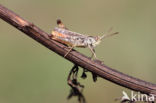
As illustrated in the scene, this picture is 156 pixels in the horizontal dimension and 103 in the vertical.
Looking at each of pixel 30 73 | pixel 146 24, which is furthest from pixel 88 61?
pixel 146 24

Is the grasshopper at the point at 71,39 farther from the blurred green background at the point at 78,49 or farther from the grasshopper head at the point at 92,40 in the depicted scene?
the blurred green background at the point at 78,49

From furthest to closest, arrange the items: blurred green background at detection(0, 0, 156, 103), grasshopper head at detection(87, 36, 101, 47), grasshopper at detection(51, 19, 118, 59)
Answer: blurred green background at detection(0, 0, 156, 103), grasshopper head at detection(87, 36, 101, 47), grasshopper at detection(51, 19, 118, 59)

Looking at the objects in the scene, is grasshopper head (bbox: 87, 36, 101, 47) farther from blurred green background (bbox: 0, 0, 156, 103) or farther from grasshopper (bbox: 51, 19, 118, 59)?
blurred green background (bbox: 0, 0, 156, 103)

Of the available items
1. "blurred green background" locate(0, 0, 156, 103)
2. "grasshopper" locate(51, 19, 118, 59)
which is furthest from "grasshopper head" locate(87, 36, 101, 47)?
"blurred green background" locate(0, 0, 156, 103)

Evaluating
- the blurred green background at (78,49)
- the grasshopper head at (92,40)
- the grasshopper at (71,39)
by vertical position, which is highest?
the blurred green background at (78,49)

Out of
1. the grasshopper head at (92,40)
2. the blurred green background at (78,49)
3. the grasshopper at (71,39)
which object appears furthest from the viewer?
the blurred green background at (78,49)

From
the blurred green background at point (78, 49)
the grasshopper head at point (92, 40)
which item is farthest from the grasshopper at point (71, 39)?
the blurred green background at point (78, 49)

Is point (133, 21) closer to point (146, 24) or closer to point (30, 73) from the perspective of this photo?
point (146, 24)

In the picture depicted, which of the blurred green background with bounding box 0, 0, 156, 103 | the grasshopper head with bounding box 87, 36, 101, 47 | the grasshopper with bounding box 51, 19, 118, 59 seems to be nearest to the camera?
the grasshopper with bounding box 51, 19, 118, 59
